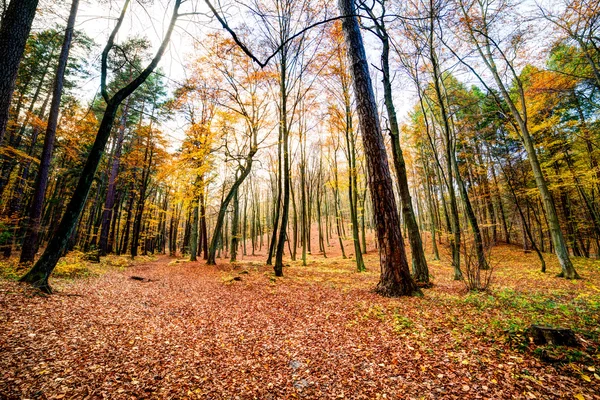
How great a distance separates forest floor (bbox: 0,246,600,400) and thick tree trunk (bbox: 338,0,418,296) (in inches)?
21.2

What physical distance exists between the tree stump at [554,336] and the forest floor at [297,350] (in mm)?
88

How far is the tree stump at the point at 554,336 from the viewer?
2637 millimetres

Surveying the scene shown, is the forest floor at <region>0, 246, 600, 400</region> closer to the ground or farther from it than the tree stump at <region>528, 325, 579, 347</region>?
closer to the ground

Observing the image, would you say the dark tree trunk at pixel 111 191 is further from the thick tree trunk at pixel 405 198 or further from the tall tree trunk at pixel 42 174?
the thick tree trunk at pixel 405 198

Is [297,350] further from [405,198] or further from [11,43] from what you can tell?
[11,43]

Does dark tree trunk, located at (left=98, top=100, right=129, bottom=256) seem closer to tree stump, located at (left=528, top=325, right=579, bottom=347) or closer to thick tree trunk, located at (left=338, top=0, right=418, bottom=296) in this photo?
thick tree trunk, located at (left=338, top=0, right=418, bottom=296)

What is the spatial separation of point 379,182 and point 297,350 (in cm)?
407

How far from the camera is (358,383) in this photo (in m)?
2.47

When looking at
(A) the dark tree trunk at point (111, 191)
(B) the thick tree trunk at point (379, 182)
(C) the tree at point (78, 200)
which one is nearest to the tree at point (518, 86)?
(B) the thick tree trunk at point (379, 182)

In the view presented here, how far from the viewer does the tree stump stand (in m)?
2.64

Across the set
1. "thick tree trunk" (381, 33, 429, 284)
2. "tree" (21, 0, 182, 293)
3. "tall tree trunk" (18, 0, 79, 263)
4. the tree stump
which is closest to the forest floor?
the tree stump

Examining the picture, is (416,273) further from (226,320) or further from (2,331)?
(2,331)

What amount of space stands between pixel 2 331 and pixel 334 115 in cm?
1463

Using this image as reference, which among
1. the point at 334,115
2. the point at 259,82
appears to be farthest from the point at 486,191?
the point at 259,82
